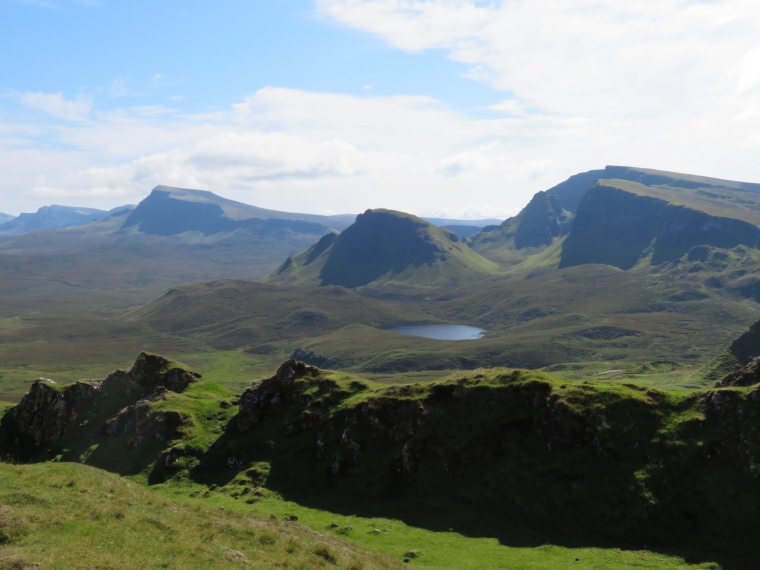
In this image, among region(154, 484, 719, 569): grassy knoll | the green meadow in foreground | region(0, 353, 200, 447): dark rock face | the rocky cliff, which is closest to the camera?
the green meadow in foreground

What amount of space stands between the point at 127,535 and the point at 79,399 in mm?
57394

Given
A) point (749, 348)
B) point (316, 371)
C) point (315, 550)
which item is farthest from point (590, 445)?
point (749, 348)

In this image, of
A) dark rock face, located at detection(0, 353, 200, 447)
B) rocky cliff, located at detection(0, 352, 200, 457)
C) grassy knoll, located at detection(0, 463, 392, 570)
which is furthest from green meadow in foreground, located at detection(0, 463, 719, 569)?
dark rock face, located at detection(0, 353, 200, 447)

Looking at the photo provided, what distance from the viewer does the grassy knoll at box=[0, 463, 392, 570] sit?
26203 millimetres

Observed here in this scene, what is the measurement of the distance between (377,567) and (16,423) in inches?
2657

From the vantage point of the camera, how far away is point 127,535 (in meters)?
29.4

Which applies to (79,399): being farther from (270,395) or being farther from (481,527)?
(481,527)

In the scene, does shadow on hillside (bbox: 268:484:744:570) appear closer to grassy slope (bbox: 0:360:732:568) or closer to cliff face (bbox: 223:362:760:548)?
grassy slope (bbox: 0:360:732:568)

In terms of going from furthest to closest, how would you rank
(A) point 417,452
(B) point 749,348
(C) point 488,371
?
(B) point 749,348 < (C) point 488,371 < (A) point 417,452

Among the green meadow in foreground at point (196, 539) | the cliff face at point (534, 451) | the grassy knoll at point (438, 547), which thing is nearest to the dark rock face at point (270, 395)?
the cliff face at point (534, 451)

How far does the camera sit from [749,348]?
176750mm

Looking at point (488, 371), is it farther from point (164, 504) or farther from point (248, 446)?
point (164, 504)

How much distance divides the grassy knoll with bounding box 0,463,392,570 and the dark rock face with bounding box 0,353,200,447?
122 feet

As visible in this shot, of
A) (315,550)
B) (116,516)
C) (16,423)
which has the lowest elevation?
(16,423)
